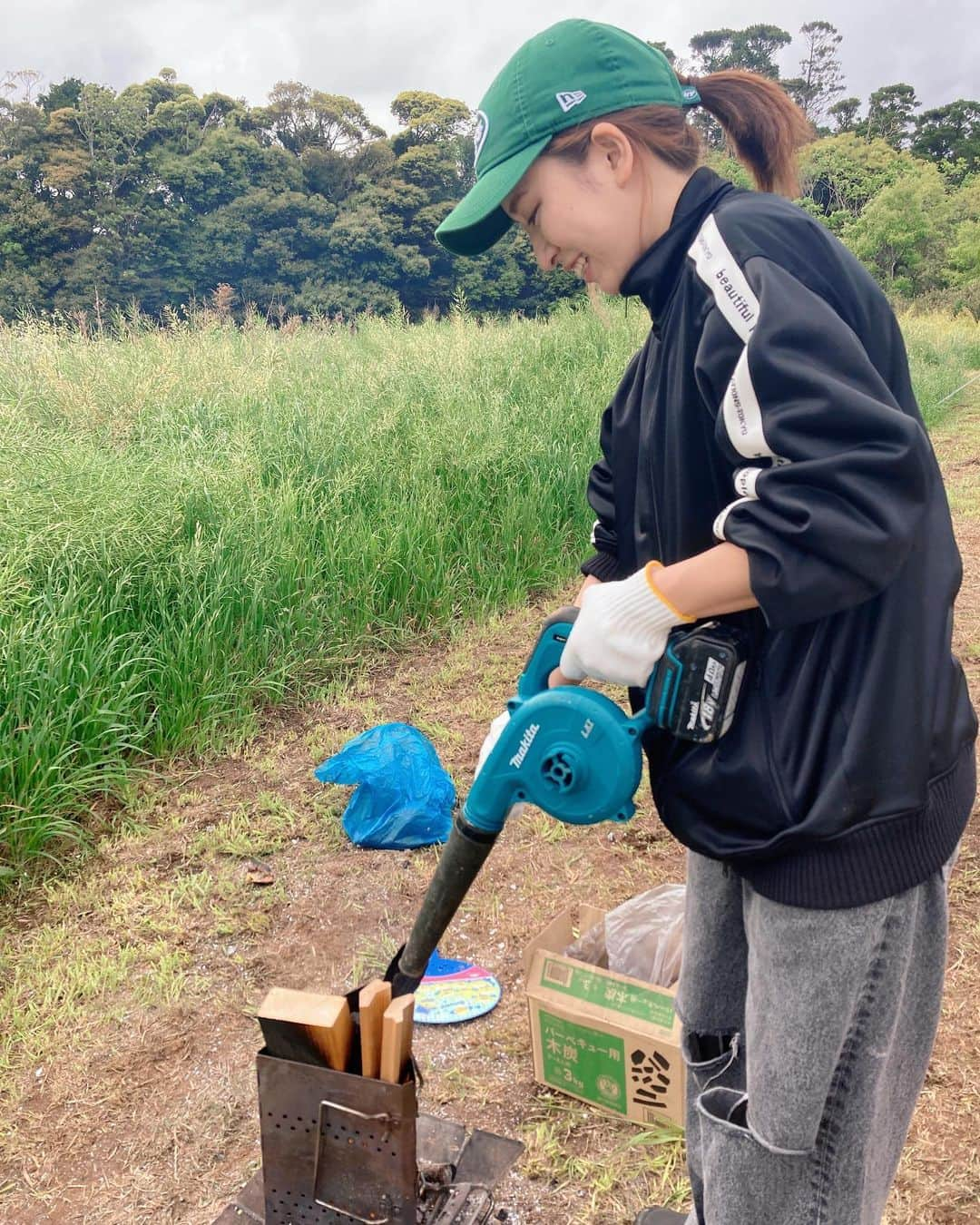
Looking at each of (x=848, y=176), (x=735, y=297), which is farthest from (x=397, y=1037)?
→ (x=848, y=176)

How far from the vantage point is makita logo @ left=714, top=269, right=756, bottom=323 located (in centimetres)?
92

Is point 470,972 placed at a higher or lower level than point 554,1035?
lower

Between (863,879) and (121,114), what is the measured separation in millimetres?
26006

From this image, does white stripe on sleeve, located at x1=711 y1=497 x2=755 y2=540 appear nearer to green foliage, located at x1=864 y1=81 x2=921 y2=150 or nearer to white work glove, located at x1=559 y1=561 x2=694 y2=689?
white work glove, located at x1=559 y1=561 x2=694 y2=689

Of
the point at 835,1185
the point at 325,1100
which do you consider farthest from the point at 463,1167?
the point at 835,1185

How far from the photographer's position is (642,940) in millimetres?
2133

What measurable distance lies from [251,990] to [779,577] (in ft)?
6.89

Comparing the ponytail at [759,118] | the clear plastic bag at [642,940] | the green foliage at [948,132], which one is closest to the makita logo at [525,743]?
the ponytail at [759,118]

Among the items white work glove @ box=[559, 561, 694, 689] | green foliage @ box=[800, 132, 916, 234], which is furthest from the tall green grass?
green foliage @ box=[800, 132, 916, 234]

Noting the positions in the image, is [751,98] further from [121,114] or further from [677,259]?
[121,114]

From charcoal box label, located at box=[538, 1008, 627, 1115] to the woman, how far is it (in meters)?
0.72

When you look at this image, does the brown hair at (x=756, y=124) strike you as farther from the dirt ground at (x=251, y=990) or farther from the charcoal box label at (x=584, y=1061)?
the dirt ground at (x=251, y=990)

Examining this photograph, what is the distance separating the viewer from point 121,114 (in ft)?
72.0

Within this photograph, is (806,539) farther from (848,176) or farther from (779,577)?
(848,176)
